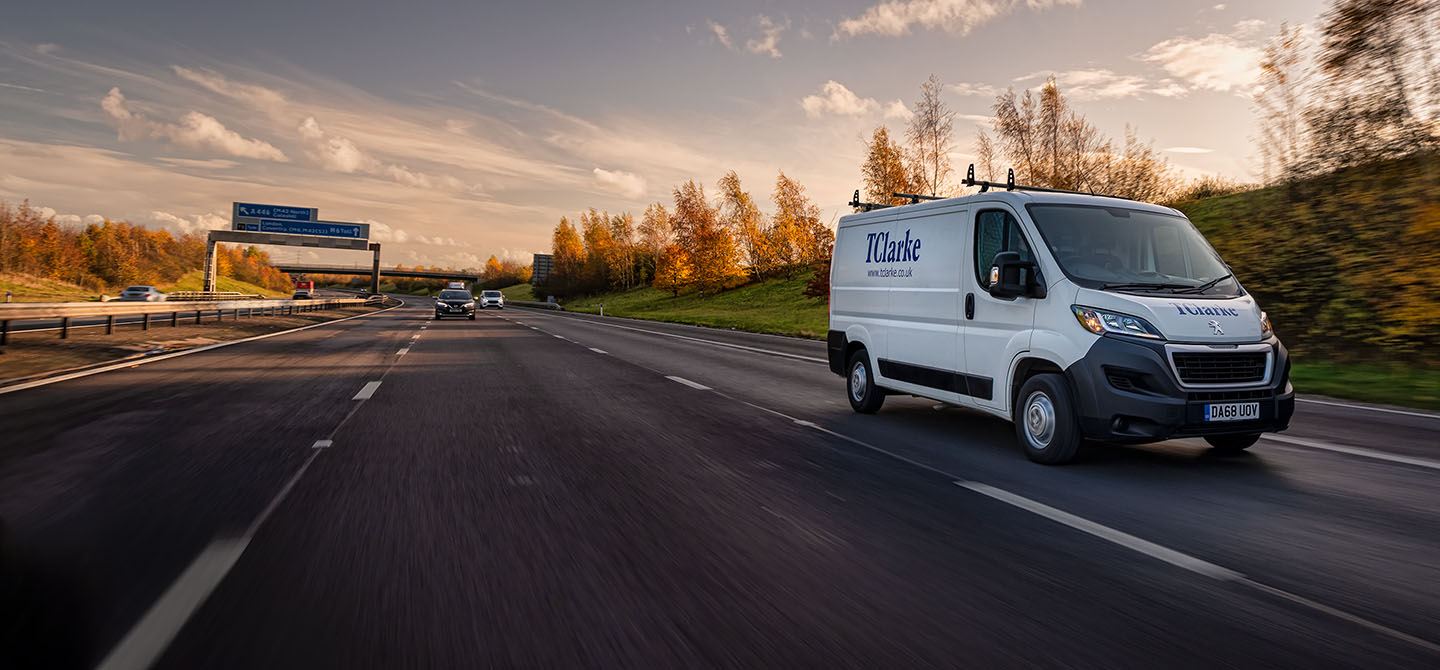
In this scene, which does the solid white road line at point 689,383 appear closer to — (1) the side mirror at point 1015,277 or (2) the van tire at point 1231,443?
(1) the side mirror at point 1015,277

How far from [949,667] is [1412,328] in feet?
49.1

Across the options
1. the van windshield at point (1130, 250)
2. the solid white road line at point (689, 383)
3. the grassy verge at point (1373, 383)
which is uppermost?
the van windshield at point (1130, 250)

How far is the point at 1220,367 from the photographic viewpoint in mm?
5629

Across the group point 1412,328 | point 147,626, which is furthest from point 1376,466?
point 1412,328

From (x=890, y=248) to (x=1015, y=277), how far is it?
2227mm

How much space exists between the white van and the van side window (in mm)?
12

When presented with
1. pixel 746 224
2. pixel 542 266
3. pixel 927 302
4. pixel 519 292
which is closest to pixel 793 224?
pixel 746 224

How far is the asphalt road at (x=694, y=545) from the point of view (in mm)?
2787

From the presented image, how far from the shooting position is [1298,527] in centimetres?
445

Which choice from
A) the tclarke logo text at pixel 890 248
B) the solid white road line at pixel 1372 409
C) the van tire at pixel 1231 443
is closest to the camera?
the van tire at pixel 1231 443

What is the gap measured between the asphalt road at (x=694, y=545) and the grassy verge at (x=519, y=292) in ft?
385

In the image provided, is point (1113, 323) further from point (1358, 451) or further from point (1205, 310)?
point (1358, 451)

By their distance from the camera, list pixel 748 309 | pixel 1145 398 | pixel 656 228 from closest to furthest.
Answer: pixel 1145 398 → pixel 748 309 → pixel 656 228

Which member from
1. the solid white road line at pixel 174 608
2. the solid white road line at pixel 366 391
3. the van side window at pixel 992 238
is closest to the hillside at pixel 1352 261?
the van side window at pixel 992 238
